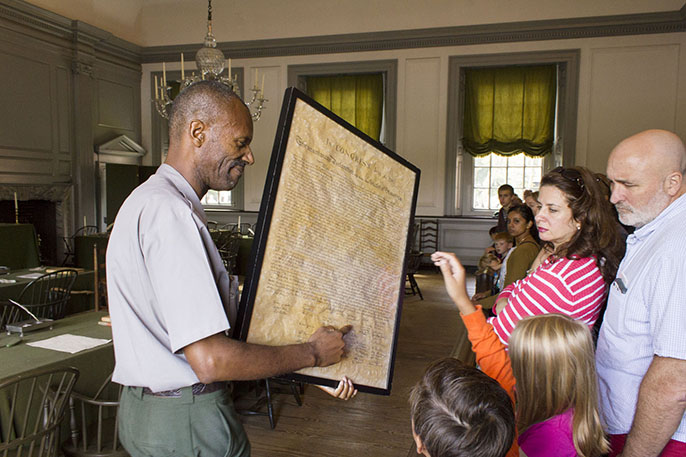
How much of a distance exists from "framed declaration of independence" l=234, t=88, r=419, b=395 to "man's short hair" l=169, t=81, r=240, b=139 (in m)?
0.20

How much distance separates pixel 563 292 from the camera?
5.06 feet

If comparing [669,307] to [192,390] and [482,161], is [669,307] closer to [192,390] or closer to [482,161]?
[192,390]

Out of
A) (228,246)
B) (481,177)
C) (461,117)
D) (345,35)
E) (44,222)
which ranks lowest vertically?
(228,246)

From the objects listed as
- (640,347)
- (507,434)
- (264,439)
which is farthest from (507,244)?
(507,434)

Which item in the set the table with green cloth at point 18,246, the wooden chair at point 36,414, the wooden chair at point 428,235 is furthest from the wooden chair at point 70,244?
the wooden chair at point 36,414

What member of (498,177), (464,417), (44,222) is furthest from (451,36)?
(464,417)

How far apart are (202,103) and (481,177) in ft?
28.9

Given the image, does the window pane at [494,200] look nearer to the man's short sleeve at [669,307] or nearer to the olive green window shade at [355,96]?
the olive green window shade at [355,96]

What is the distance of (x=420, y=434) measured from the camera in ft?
3.59

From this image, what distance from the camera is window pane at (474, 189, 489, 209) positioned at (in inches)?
368

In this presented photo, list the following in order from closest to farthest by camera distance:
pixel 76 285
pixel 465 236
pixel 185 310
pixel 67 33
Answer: pixel 185 310, pixel 76 285, pixel 67 33, pixel 465 236

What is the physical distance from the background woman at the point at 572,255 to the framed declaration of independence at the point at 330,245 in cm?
49

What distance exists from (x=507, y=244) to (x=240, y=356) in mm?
3743

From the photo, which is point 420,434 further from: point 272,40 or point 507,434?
point 272,40
